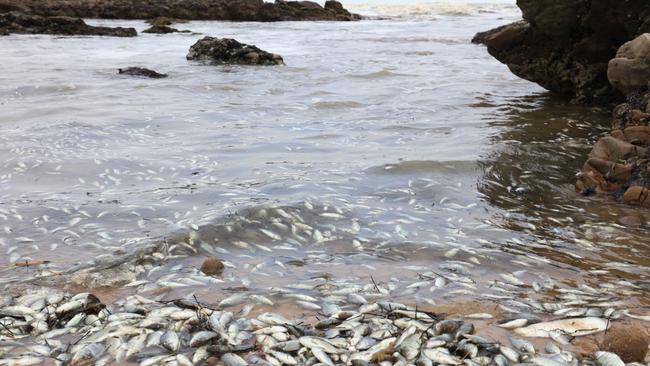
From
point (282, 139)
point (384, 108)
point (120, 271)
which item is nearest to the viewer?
point (120, 271)

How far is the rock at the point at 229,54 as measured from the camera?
2546 centimetres

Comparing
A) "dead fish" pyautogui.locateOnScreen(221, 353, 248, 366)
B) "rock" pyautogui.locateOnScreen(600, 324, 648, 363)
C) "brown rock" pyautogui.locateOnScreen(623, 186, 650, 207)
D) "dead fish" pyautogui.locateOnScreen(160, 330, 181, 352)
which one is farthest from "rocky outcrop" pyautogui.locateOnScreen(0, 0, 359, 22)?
"rock" pyautogui.locateOnScreen(600, 324, 648, 363)

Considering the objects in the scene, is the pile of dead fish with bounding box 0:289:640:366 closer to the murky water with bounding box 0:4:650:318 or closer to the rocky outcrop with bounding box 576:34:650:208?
the murky water with bounding box 0:4:650:318

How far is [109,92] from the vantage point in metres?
18.4

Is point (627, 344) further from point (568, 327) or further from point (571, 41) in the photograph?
point (571, 41)

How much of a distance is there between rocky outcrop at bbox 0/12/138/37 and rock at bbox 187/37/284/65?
14.9 meters

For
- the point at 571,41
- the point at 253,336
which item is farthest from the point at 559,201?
the point at 571,41

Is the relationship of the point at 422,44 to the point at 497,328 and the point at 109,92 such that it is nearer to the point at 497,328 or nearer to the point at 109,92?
the point at 109,92

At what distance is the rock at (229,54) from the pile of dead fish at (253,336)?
2050 centimetres

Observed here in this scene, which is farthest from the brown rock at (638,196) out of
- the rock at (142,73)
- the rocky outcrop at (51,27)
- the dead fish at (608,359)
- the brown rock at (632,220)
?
the rocky outcrop at (51,27)

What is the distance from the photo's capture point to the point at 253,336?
5246mm

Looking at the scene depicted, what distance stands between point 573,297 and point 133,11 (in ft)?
204

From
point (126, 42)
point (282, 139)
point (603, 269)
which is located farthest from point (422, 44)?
point (603, 269)

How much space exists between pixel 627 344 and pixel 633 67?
930cm
